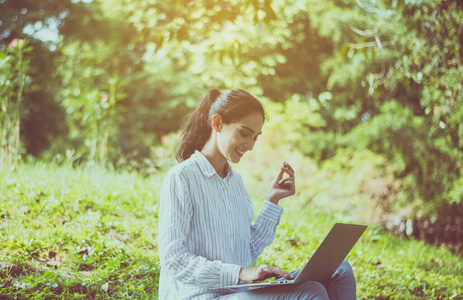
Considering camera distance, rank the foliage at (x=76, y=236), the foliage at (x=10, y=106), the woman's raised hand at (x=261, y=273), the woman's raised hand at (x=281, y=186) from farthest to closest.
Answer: the foliage at (x=10, y=106) < the foliage at (x=76, y=236) < the woman's raised hand at (x=281, y=186) < the woman's raised hand at (x=261, y=273)

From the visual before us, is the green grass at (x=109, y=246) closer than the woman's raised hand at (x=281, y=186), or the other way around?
the woman's raised hand at (x=281, y=186)

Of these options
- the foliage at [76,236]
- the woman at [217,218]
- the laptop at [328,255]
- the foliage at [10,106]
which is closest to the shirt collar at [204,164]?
the woman at [217,218]

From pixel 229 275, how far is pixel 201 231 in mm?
279

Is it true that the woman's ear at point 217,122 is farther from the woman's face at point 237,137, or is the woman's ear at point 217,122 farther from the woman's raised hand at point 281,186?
the woman's raised hand at point 281,186

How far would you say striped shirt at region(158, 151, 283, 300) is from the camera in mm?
1991

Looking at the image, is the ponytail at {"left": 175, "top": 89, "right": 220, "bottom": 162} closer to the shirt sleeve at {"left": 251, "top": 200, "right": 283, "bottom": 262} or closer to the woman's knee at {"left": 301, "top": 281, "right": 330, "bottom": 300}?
the shirt sleeve at {"left": 251, "top": 200, "right": 283, "bottom": 262}

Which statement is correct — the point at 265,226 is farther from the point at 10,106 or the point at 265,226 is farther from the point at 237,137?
the point at 10,106

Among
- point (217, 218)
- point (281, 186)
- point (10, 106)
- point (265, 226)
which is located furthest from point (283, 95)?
point (217, 218)

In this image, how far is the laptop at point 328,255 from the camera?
6.30 feet

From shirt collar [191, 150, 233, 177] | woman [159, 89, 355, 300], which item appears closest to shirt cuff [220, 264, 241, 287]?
woman [159, 89, 355, 300]

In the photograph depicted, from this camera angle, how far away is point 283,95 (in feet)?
42.1

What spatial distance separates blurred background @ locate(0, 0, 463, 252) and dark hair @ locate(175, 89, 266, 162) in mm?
2469

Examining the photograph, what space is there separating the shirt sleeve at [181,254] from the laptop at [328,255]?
0.34 ft

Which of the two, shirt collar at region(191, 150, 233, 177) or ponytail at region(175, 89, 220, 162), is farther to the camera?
ponytail at region(175, 89, 220, 162)
